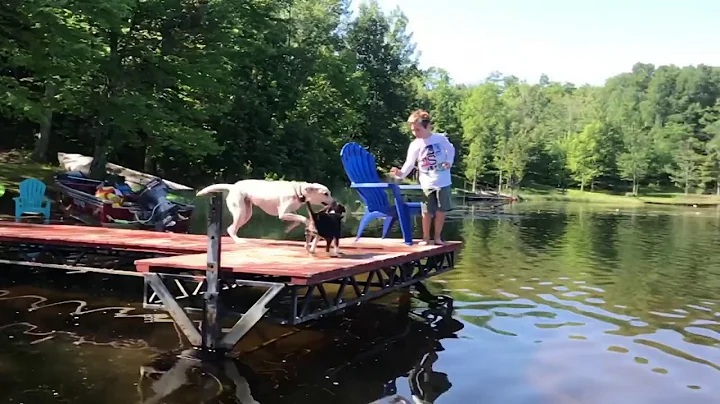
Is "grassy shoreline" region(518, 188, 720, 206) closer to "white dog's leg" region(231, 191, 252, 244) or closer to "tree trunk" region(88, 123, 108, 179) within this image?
"tree trunk" region(88, 123, 108, 179)

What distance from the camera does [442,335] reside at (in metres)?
7.84

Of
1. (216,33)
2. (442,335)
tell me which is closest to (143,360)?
(442,335)

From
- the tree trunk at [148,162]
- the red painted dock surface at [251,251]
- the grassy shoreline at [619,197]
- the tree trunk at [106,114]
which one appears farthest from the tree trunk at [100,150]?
the grassy shoreline at [619,197]

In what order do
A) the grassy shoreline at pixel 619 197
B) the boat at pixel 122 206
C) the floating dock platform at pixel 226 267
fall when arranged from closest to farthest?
the floating dock platform at pixel 226 267 → the boat at pixel 122 206 → the grassy shoreline at pixel 619 197

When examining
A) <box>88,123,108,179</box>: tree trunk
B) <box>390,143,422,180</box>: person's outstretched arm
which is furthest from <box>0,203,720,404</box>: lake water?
<box>88,123,108,179</box>: tree trunk

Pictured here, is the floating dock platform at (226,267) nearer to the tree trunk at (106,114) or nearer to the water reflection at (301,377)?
the water reflection at (301,377)

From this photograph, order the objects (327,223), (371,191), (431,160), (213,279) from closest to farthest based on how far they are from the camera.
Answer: (213,279) → (327,223) → (431,160) → (371,191)

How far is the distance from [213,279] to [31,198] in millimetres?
9916

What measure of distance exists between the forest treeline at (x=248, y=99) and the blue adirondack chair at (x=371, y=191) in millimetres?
10470

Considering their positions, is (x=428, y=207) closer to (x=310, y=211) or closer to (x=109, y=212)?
(x=310, y=211)

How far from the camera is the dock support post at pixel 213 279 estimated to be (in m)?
5.94

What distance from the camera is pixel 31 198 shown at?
46.6ft

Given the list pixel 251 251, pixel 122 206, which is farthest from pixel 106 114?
pixel 251 251

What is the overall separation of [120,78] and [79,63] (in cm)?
453
